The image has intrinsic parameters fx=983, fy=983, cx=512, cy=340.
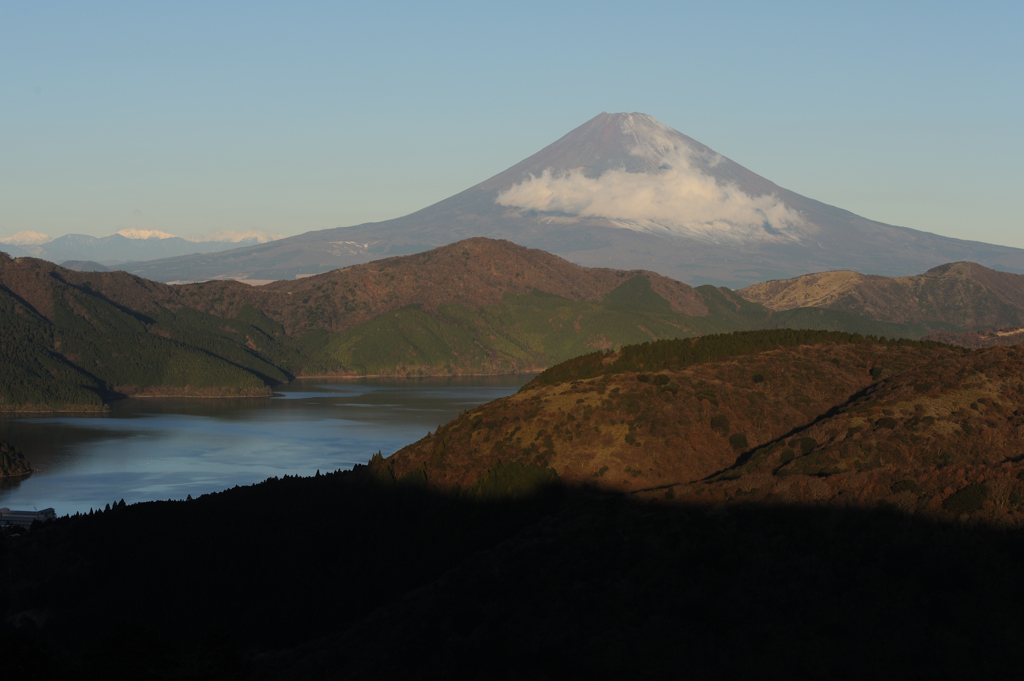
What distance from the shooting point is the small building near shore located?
4665 inches

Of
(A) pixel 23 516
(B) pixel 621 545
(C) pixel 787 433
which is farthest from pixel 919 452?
(A) pixel 23 516

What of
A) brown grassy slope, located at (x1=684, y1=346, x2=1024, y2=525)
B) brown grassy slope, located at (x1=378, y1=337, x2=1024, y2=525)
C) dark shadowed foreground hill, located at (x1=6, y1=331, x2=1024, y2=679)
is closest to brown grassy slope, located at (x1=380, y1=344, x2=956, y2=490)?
brown grassy slope, located at (x1=378, y1=337, x2=1024, y2=525)

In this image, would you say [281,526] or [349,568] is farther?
[281,526]

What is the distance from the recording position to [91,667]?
3738 centimetres

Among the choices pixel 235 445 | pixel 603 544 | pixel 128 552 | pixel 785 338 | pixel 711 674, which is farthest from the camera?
pixel 235 445

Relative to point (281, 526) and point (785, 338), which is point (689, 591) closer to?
point (281, 526)

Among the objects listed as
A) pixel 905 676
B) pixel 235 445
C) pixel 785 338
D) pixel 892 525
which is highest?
pixel 785 338

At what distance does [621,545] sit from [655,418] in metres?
26.6

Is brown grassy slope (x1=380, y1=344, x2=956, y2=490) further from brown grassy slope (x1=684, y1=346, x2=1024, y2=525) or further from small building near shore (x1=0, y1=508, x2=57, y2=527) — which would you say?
small building near shore (x1=0, y1=508, x2=57, y2=527)

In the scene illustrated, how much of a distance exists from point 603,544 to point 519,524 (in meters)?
18.8

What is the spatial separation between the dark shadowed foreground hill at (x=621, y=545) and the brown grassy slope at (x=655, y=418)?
28cm

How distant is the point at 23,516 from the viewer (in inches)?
4828

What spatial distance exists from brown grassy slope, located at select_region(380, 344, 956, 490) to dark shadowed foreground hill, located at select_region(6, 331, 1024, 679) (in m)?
0.28

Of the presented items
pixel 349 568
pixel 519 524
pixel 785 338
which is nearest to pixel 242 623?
pixel 349 568
